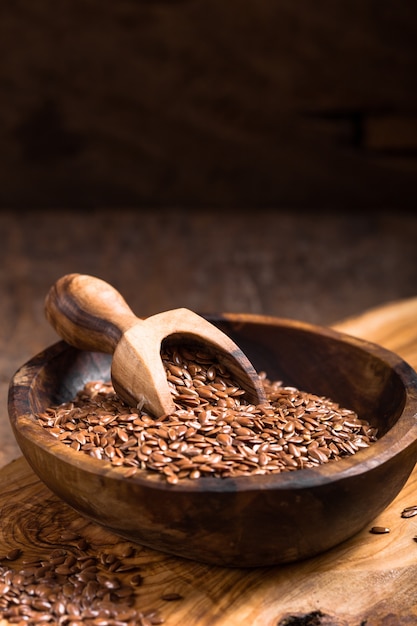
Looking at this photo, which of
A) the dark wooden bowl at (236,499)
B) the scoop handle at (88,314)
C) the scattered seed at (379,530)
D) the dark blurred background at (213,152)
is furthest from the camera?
the dark blurred background at (213,152)

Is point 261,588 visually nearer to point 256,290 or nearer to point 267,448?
point 267,448

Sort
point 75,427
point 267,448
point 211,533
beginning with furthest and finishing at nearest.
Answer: point 75,427 → point 267,448 → point 211,533

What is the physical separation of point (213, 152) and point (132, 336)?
8.34ft

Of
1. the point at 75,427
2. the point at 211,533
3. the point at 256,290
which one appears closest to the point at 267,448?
the point at 211,533

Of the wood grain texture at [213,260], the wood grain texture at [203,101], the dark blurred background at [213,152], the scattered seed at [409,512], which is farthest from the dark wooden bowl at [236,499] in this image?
the wood grain texture at [203,101]

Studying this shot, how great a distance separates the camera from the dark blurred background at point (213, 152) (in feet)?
11.3

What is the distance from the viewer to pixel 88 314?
62.4 inches

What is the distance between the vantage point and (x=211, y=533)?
1.16 m

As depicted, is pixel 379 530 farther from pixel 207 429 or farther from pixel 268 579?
pixel 207 429

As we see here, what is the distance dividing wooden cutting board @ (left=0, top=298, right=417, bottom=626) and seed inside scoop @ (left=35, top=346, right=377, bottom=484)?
6.4 inches

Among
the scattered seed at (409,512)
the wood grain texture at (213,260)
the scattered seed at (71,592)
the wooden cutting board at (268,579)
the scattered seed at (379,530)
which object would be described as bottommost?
the wood grain texture at (213,260)

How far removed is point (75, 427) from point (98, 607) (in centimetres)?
32

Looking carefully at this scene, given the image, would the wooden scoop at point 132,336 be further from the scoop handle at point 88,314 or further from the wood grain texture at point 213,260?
the wood grain texture at point 213,260

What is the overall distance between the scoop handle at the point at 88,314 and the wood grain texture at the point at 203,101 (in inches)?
85.9
